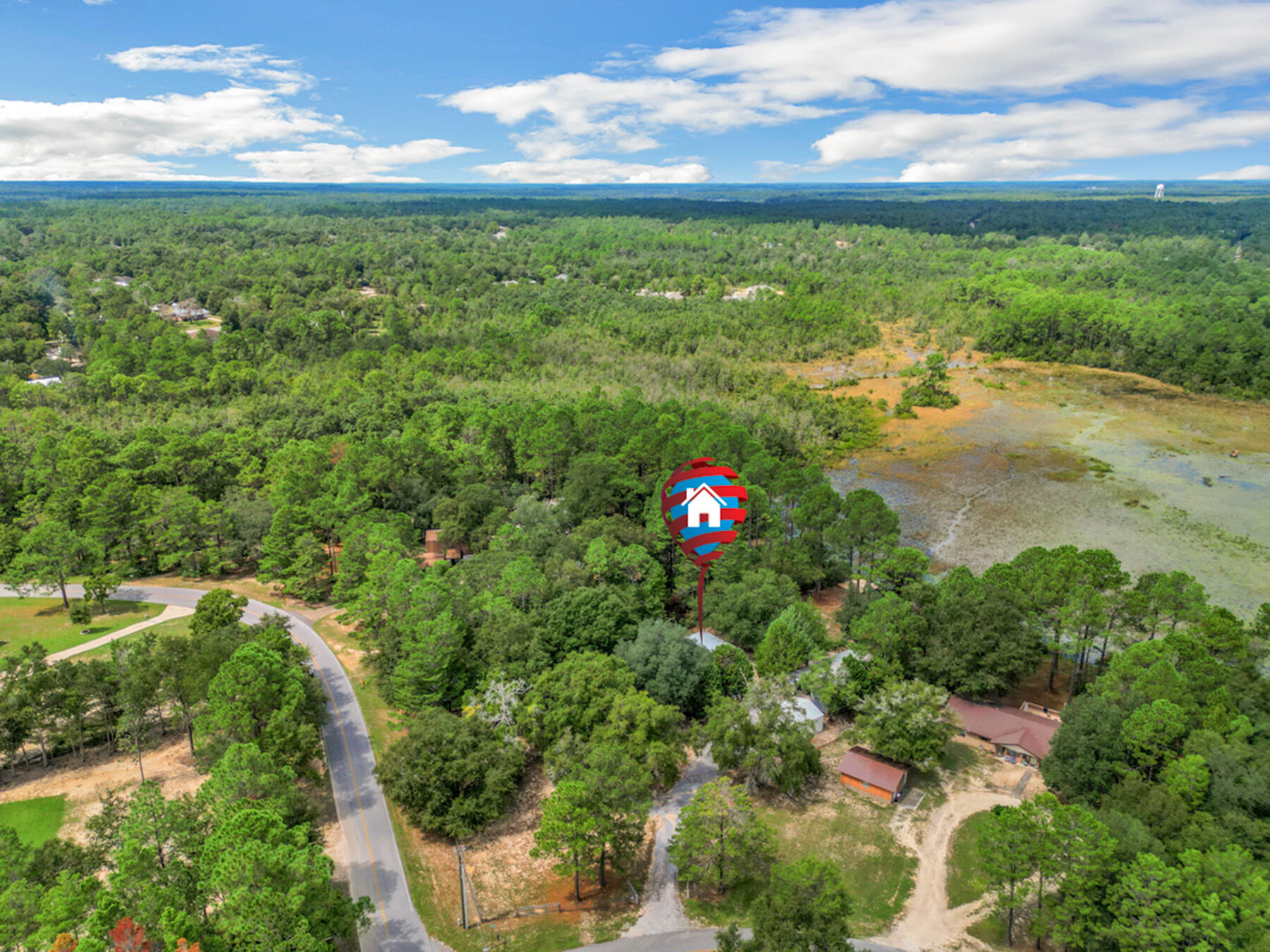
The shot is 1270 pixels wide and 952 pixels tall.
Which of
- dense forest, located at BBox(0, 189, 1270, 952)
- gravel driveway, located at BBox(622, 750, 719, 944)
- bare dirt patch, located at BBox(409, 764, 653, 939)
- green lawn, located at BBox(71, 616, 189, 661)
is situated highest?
dense forest, located at BBox(0, 189, 1270, 952)

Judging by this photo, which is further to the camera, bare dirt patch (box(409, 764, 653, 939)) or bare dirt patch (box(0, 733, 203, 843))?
bare dirt patch (box(0, 733, 203, 843))

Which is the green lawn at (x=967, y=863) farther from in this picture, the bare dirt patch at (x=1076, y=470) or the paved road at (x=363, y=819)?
the bare dirt patch at (x=1076, y=470)

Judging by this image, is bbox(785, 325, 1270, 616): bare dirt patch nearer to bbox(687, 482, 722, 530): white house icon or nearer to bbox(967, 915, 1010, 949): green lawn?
bbox(687, 482, 722, 530): white house icon

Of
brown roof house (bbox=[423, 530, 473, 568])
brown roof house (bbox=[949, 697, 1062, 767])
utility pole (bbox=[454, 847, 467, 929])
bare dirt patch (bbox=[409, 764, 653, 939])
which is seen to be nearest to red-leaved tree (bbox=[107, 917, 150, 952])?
utility pole (bbox=[454, 847, 467, 929])

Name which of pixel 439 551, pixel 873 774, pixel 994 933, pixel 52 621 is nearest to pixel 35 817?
pixel 52 621

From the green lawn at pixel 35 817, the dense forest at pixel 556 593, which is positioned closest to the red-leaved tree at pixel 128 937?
the dense forest at pixel 556 593

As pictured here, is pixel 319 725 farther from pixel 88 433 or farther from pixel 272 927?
pixel 88 433
